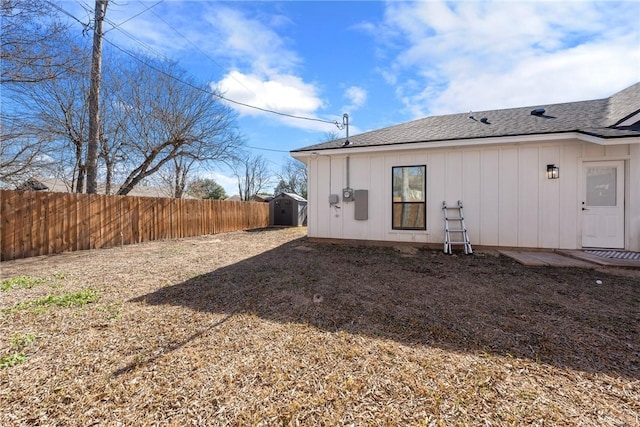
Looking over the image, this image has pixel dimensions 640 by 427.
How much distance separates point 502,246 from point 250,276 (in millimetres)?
5805

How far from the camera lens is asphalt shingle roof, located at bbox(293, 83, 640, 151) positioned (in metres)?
6.02

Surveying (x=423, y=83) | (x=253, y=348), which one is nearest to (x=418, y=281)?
(x=253, y=348)

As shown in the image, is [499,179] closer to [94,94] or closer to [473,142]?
[473,142]

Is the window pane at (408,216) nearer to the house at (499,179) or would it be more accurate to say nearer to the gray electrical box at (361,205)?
the house at (499,179)

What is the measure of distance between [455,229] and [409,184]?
1596mm

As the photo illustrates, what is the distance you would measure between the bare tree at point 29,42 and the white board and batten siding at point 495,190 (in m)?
6.44

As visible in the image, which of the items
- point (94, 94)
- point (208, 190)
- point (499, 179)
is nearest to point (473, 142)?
point (499, 179)

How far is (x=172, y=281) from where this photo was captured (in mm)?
4375

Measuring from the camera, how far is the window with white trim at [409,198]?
7.08 metres

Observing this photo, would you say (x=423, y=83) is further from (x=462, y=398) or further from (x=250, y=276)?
(x=462, y=398)

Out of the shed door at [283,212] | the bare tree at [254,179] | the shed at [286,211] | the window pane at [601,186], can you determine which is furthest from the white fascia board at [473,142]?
the bare tree at [254,179]

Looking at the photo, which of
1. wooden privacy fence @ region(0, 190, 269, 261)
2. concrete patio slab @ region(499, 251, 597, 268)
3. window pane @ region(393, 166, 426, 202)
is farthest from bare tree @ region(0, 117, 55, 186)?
concrete patio slab @ region(499, 251, 597, 268)

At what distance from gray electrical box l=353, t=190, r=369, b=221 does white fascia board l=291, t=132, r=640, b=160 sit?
1110 mm

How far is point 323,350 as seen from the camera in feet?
7.49
